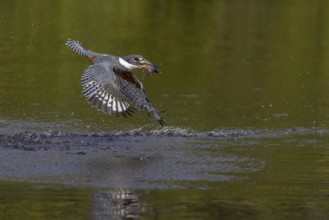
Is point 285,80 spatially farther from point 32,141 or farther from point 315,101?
point 32,141

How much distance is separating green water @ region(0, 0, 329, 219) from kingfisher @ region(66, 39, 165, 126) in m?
0.53

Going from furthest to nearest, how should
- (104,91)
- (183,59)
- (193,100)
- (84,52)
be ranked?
(183,59) → (193,100) → (84,52) → (104,91)

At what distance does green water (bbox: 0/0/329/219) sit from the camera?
8680 millimetres

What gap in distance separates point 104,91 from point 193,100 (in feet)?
12.2

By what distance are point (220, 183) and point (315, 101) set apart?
517 cm

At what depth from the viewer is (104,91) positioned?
1053cm

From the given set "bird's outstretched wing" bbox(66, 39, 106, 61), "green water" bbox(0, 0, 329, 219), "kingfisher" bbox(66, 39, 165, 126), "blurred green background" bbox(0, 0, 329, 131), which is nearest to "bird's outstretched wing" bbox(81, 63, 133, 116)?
"kingfisher" bbox(66, 39, 165, 126)

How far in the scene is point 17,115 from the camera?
1280 centimetres

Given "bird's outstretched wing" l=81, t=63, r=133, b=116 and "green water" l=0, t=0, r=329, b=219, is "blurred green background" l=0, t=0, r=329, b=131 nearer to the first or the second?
"green water" l=0, t=0, r=329, b=219

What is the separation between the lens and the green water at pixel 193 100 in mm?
8680

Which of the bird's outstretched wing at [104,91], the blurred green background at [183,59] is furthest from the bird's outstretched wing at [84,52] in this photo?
the blurred green background at [183,59]

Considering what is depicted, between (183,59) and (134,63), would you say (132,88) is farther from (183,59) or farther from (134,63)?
(183,59)

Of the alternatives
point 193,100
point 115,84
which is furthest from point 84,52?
point 193,100

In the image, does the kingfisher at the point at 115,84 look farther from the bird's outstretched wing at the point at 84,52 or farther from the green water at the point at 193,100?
the green water at the point at 193,100
